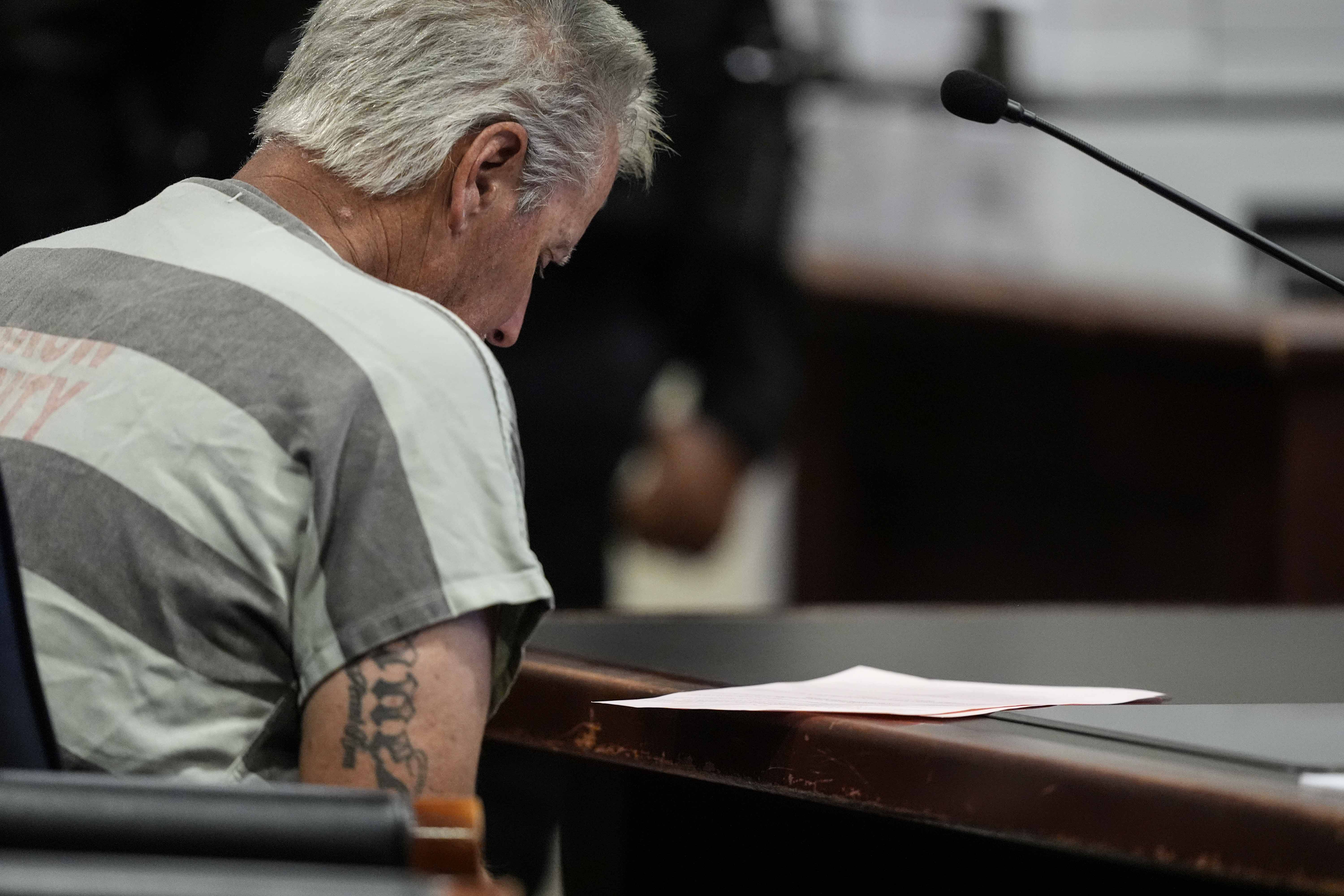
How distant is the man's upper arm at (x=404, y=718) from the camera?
701mm

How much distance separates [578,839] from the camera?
3.33 feet

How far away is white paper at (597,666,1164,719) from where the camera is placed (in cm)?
79

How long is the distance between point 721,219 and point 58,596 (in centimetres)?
159

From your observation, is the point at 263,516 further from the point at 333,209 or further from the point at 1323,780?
the point at 1323,780

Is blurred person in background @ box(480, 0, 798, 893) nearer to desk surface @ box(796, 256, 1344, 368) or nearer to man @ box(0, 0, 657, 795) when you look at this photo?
desk surface @ box(796, 256, 1344, 368)

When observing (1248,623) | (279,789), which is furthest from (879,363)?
(279,789)

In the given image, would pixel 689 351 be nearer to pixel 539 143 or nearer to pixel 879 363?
pixel 879 363

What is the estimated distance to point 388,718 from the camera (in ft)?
2.30

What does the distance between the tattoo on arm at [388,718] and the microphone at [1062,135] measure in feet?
1.47

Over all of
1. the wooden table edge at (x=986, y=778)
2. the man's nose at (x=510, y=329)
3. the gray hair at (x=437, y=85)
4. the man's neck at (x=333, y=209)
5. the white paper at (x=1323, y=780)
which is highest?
the gray hair at (x=437, y=85)

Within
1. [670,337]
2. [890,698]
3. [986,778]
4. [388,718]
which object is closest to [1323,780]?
[986,778]

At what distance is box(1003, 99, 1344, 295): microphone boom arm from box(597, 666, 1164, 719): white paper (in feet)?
0.81

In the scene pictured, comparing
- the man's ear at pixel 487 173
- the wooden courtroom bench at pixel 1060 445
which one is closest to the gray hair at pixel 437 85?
the man's ear at pixel 487 173

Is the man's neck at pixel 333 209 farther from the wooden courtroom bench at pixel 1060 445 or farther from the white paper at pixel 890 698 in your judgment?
the wooden courtroom bench at pixel 1060 445
